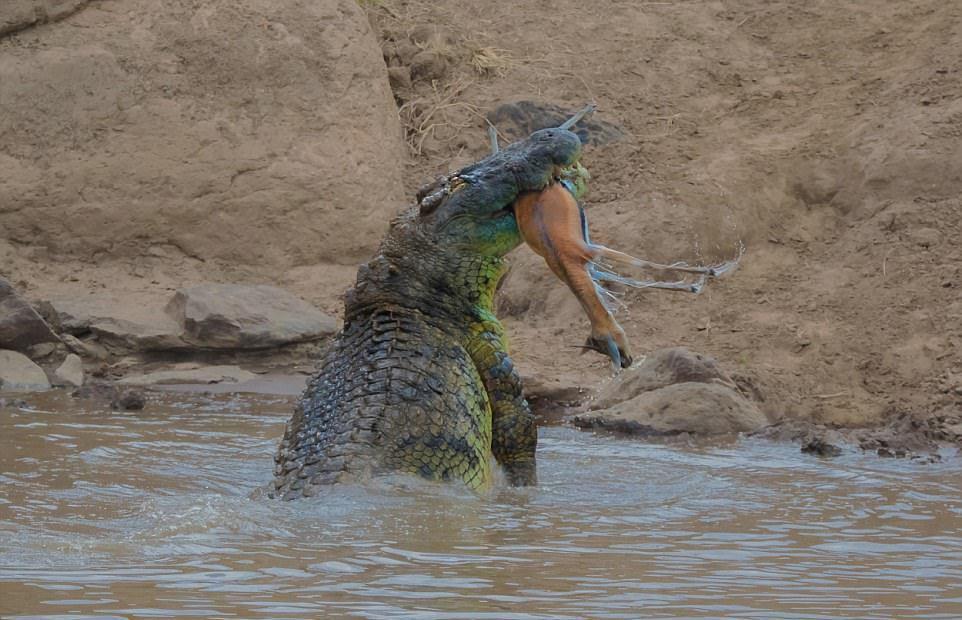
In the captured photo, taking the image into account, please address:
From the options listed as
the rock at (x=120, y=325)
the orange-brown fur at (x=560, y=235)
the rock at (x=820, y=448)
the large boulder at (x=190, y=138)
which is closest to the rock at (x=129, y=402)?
the rock at (x=120, y=325)

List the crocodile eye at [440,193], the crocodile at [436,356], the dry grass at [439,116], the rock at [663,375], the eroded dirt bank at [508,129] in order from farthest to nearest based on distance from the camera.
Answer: the dry grass at [439,116] → the eroded dirt bank at [508,129] → the rock at [663,375] → the crocodile eye at [440,193] → the crocodile at [436,356]

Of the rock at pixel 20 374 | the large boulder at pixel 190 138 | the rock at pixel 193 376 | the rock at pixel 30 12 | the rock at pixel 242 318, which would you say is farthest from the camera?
the rock at pixel 30 12

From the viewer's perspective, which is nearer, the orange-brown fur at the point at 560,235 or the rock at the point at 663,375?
the orange-brown fur at the point at 560,235

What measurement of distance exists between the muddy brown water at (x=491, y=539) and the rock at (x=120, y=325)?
2.32 m

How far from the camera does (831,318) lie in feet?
28.8

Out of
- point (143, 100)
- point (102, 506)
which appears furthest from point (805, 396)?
point (143, 100)

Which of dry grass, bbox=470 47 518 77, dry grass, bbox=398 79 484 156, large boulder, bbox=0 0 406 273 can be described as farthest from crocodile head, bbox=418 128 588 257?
dry grass, bbox=470 47 518 77

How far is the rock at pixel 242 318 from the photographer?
9055 mm

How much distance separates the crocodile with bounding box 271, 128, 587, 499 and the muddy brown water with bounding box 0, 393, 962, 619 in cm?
14

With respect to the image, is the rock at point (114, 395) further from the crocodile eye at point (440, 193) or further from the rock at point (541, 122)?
the rock at point (541, 122)

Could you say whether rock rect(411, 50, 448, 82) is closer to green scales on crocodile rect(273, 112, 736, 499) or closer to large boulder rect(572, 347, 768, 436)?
large boulder rect(572, 347, 768, 436)

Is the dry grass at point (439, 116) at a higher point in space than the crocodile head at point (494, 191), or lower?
higher

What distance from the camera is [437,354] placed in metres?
5.13

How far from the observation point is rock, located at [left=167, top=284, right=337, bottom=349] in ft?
29.7
